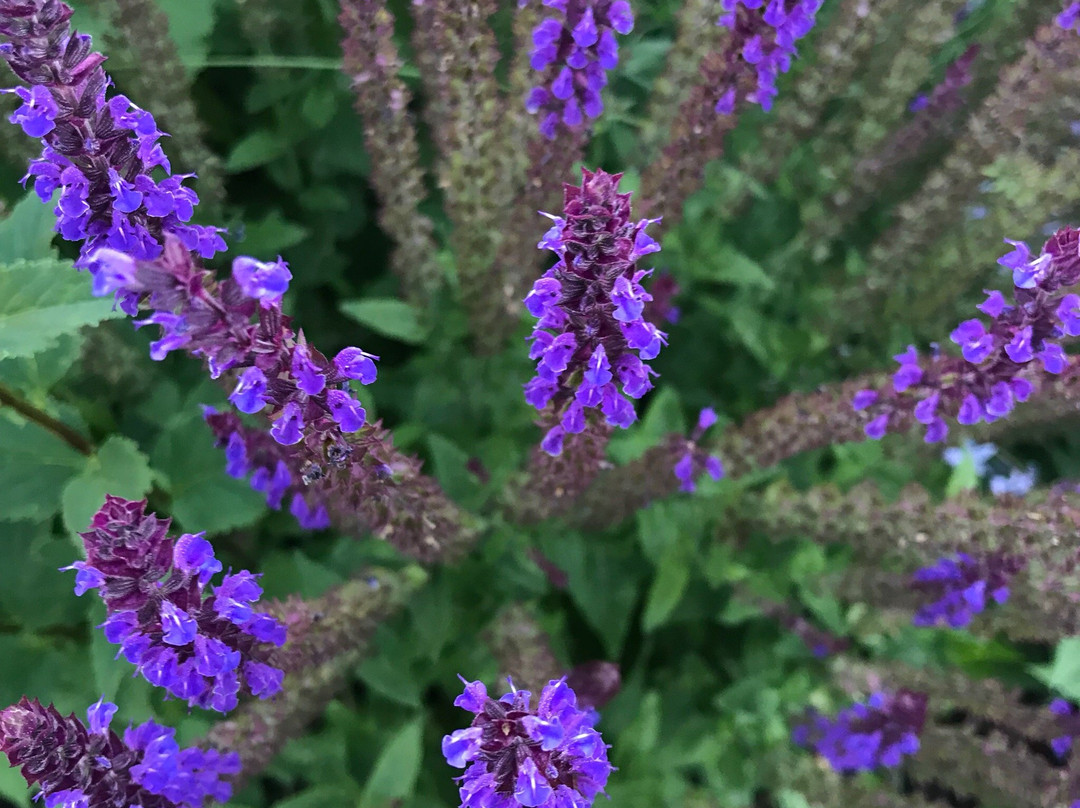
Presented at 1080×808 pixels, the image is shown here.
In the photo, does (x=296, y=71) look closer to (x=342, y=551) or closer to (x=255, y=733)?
(x=342, y=551)

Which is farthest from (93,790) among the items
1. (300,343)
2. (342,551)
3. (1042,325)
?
(1042,325)

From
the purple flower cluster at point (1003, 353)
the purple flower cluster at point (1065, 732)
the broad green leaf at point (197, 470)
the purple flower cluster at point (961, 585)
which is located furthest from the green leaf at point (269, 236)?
the purple flower cluster at point (1065, 732)

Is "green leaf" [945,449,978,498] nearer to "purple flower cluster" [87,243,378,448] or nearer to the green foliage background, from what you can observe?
the green foliage background

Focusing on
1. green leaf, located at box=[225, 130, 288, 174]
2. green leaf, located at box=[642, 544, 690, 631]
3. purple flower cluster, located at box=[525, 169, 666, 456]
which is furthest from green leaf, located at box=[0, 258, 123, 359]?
green leaf, located at box=[642, 544, 690, 631]

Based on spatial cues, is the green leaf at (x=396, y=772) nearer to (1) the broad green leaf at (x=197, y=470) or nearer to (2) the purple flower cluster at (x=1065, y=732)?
(1) the broad green leaf at (x=197, y=470)

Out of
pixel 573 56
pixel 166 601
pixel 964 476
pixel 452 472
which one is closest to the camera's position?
pixel 166 601

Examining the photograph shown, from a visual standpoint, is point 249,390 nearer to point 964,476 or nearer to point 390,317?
point 390,317

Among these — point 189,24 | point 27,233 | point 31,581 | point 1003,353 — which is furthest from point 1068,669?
point 189,24
